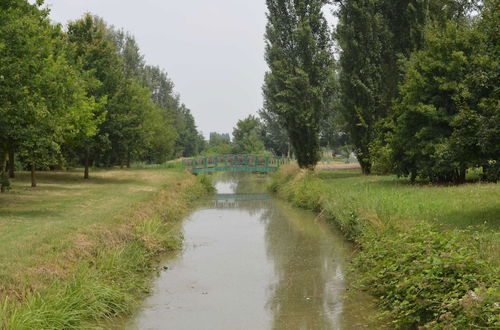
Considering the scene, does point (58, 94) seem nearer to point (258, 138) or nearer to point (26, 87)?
point (26, 87)

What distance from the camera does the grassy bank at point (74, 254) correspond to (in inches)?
303

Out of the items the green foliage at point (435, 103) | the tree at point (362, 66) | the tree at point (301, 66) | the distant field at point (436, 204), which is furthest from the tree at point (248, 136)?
the distant field at point (436, 204)

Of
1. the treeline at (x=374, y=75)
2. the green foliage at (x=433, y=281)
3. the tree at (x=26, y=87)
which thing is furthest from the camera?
the treeline at (x=374, y=75)

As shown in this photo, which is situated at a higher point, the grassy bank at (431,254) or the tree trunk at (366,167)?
the tree trunk at (366,167)

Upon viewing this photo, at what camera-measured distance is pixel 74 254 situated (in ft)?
33.6

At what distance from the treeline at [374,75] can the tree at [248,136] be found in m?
41.1

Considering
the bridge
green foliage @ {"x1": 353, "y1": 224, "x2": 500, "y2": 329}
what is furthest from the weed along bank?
the bridge

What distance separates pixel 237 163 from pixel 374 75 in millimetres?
14224

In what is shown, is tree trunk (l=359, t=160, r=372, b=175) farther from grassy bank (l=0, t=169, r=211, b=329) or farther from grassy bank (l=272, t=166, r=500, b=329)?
grassy bank (l=0, t=169, r=211, b=329)

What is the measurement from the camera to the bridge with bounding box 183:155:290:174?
3866 centimetres

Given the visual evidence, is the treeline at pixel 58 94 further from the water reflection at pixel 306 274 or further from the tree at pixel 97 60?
→ the water reflection at pixel 306 274

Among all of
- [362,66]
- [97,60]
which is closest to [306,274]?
[362,66]

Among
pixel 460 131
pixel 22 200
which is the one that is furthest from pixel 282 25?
pixel 460 131

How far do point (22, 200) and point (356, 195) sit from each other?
36.1 ft
